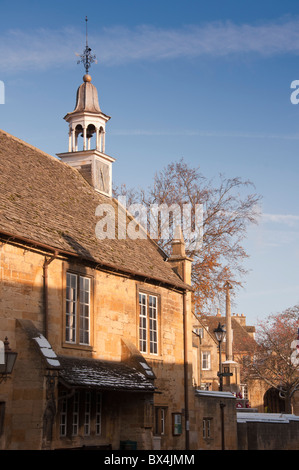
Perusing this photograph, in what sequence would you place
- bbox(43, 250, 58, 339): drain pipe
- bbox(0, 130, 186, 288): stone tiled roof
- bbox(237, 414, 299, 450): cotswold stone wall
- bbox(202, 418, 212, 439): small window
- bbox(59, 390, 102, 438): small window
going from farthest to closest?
bbox(237, 414, 299, 450): cotswold stone wall < bbox(202, 418, 212, 439): small window < bbox(0, 130, 186, 288): stone tiled roof < bbox(59, 390, 102, 438): small window < bbox(43, 250, 58, 339): drain pipe

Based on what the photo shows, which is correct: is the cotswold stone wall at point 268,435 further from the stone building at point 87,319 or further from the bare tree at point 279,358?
the bare tree at point 279,358

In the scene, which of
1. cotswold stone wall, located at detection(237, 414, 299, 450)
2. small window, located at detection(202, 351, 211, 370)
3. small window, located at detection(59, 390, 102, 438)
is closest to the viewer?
small window, located at detection(59, 390, 102, 438)

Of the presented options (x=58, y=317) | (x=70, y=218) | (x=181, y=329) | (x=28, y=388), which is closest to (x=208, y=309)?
(x=181, y=329)

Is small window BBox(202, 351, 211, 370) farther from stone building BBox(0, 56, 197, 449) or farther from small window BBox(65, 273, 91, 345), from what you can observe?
small window BBox(65, 273, 91, 345)

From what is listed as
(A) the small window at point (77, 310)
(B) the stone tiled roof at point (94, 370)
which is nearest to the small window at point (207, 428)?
(B) the stone tiled roof at point (94, 370)

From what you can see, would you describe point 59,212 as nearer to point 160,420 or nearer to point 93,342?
point 93,342

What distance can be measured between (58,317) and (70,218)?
15.2 feet

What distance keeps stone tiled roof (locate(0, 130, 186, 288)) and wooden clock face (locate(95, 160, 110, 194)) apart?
65 cm

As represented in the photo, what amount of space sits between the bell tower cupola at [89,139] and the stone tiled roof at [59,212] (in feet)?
2.49

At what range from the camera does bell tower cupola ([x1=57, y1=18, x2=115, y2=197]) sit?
27.5m

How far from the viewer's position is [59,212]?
69.7 ft

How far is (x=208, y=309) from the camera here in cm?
3416

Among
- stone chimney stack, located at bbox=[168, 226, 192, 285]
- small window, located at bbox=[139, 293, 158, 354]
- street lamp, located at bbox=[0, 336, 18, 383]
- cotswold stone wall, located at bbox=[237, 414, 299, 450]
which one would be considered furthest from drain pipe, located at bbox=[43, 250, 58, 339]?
cotswold stone wall, located at bbox=[237, 414, 299, 450]

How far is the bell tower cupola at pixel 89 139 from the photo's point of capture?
27.5 meters
